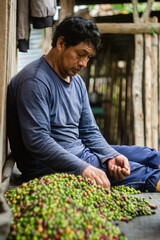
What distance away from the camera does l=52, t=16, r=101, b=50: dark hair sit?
236cm

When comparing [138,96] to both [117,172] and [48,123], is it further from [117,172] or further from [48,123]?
[48,123]

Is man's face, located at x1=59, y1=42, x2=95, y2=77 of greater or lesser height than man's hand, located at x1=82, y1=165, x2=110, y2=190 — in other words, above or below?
above

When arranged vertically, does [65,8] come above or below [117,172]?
above

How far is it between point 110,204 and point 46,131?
0.76m

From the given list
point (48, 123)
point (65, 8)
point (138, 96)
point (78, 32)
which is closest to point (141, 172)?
point (48, 123)

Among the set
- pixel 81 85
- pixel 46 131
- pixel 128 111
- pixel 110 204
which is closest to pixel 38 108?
pixel 46 131

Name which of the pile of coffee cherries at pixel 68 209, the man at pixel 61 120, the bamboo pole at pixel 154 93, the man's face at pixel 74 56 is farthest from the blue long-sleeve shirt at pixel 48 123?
the bamboo pole at pixel 154 93

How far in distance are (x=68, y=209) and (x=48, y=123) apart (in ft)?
2.95

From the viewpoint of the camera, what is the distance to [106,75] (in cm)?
704

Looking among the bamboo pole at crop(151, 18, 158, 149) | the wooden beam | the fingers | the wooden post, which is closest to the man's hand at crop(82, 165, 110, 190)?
the fingers

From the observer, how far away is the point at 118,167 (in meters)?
2.42

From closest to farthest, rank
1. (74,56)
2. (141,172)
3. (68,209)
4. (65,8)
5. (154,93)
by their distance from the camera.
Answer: (68,209) < (74,56) < (141,172) < (65,8) < (154,93)

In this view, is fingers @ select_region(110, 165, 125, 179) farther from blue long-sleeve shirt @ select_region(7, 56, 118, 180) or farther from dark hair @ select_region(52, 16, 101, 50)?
dark hair @ select_region(52, 16, 101, 50)

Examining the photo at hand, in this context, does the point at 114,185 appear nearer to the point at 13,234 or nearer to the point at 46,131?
the point at 46,131
